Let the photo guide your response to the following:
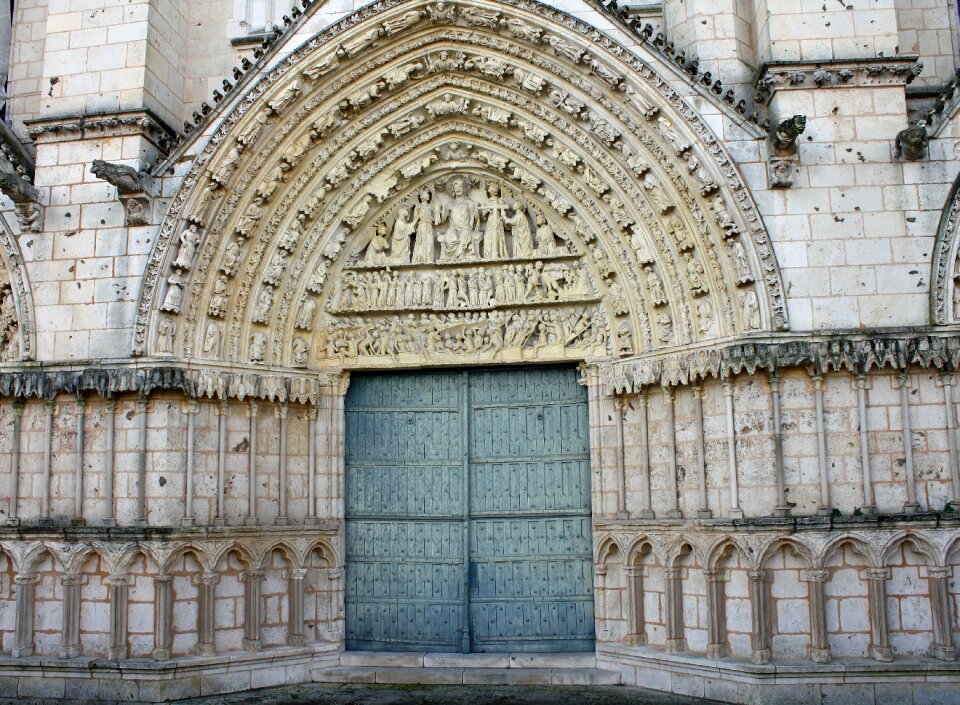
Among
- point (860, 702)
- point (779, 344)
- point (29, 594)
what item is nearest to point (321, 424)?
point (29, 594)

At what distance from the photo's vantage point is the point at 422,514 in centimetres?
905

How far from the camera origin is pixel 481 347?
9008mm

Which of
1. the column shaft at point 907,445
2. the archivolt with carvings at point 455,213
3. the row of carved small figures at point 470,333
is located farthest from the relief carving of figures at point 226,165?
the column shaft at point 907,445

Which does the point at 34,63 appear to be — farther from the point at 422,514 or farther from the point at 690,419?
the point at 690,419

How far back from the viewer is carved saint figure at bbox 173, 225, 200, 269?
27.1ft

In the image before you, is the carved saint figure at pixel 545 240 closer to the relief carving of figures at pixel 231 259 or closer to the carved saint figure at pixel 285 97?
the carved saint figure at pixel 285 97

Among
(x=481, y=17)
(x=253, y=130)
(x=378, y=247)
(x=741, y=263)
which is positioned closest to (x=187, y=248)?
(x=253, y=130)

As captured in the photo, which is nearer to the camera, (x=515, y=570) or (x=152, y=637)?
(x=152, y=637)

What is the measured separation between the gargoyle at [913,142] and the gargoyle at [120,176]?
258 inches

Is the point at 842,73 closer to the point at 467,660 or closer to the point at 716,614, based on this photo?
the point at 716,614

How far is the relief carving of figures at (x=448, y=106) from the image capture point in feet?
29.2

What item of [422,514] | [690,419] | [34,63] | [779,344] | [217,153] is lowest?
[422,514]

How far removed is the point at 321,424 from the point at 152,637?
2.45 m

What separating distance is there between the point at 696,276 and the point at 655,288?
45 cm
